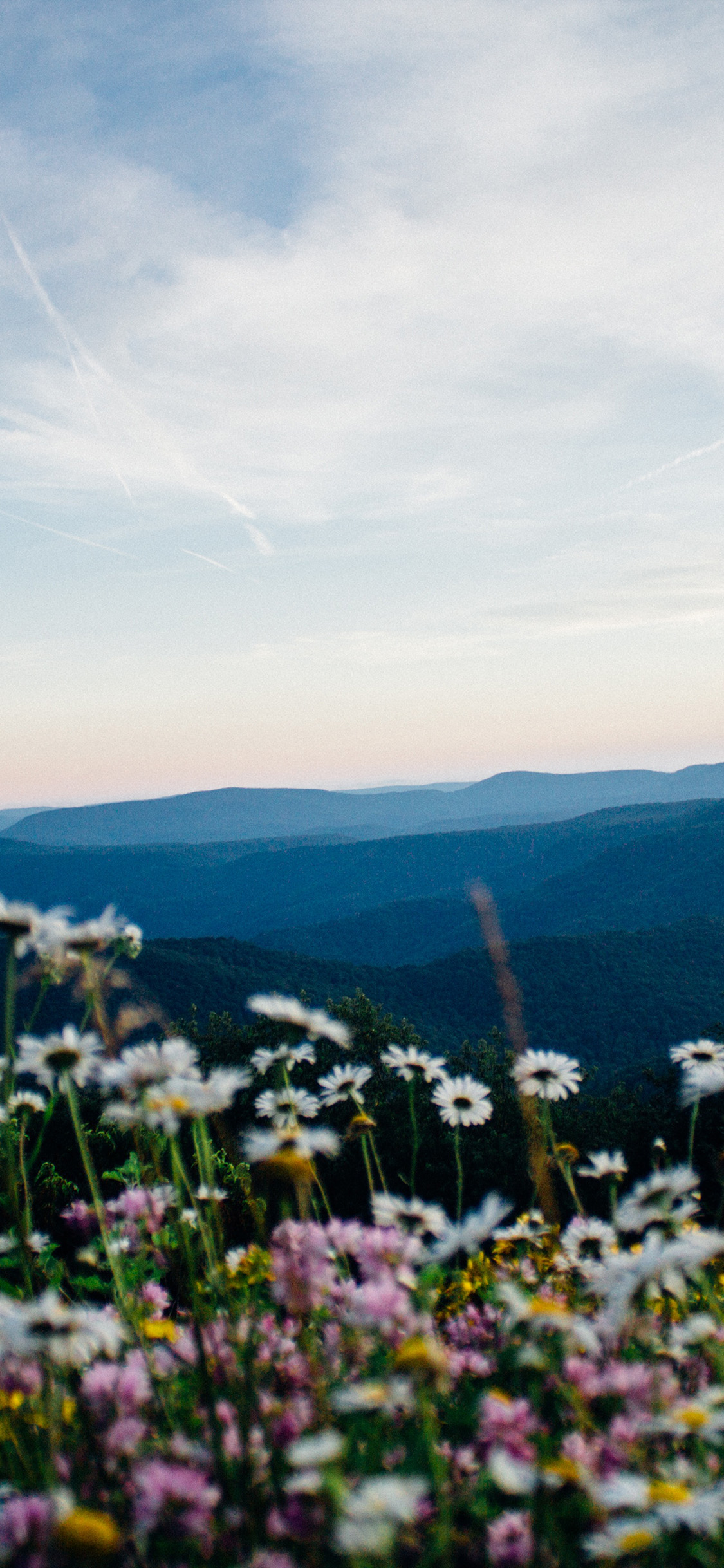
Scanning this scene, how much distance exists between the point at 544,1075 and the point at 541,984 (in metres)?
113

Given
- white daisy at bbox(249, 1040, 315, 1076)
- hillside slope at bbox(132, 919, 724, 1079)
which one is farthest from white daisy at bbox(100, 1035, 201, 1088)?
hillside slope at bbox(132, 919, 724, 1079)

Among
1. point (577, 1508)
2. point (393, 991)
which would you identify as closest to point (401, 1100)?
point (577, 1508)

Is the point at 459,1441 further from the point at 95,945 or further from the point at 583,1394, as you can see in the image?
the point at 95,945

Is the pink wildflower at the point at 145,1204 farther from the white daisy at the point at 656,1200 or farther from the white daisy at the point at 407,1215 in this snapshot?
the white daisy at the point at 656,1200

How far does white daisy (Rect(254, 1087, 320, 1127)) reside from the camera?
2.89 m

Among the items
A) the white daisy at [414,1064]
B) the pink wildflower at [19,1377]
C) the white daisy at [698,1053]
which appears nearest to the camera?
the pink wildflower at [19,1377]

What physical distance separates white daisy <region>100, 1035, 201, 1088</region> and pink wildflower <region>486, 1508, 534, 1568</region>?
44.0 inches

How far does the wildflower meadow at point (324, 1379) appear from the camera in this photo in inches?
57.9

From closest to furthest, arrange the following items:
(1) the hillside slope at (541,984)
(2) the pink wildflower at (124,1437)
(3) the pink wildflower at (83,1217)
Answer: (2) the pink wildflower at (124,1437), (3) the pink wildflower at (83,1217), (1) the hillside slope at (541,984)

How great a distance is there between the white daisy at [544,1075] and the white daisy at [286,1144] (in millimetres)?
1882

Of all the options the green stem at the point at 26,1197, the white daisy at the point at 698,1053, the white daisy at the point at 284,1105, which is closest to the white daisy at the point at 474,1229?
the white daisy at the point at 284,1105

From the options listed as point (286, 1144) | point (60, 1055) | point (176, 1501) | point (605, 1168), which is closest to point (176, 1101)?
point (286, 1144)

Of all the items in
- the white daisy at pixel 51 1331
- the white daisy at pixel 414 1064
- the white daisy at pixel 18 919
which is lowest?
the white daisy at pixel 414 1064

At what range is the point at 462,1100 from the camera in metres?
3.94
